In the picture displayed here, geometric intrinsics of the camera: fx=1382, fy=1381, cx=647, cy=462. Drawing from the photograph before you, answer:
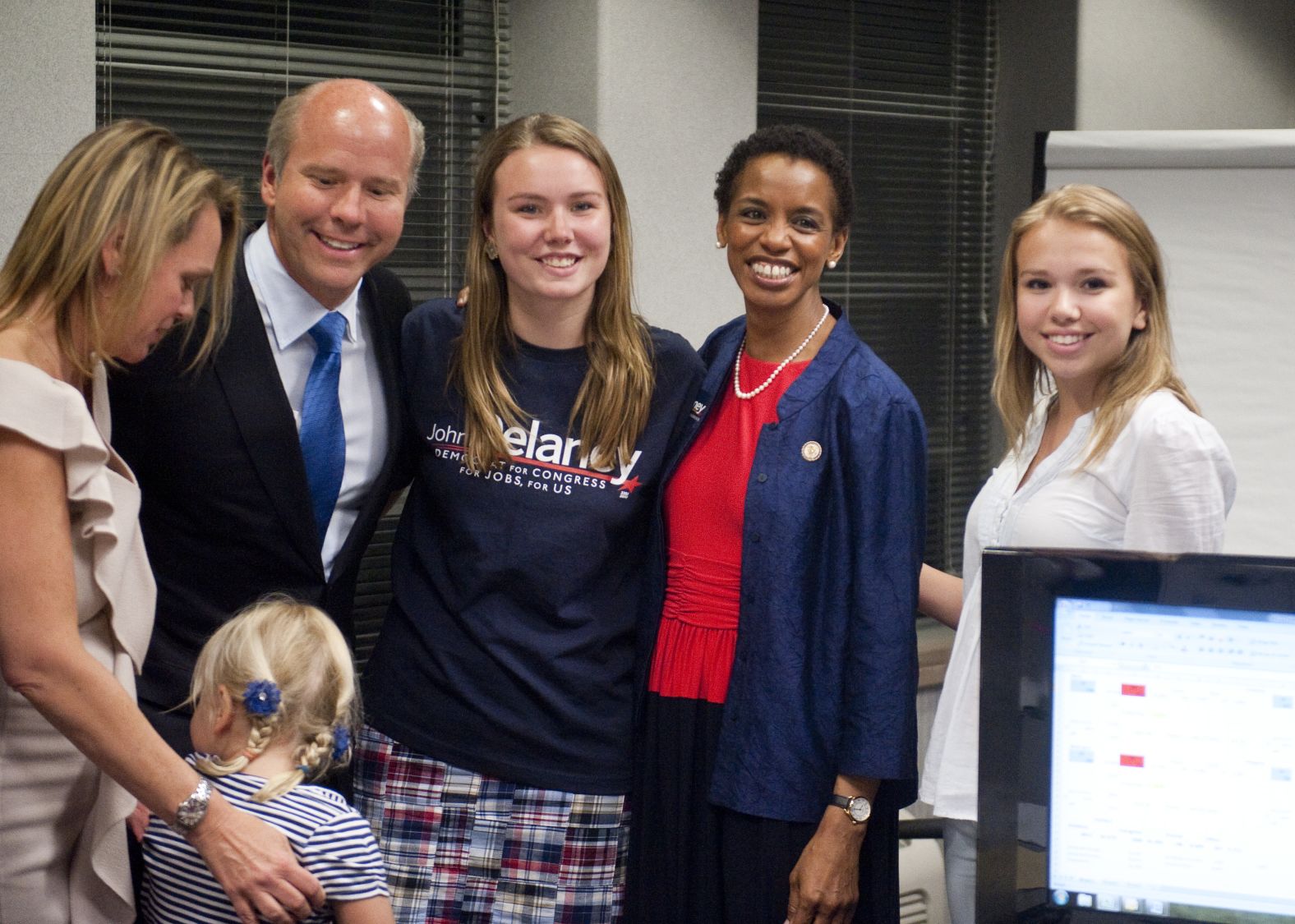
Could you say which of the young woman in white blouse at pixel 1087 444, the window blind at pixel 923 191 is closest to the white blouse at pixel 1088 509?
the young woman in white blouse at pixel 1087 444

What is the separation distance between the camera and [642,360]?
6.68 feet

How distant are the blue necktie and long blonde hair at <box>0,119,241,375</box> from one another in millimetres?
479

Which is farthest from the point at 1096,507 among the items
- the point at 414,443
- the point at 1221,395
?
the point at 1221,395

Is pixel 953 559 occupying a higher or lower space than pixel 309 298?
lower

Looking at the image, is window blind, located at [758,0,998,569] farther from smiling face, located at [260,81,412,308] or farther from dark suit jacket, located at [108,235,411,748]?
dark suit jacket, located at [108,235,411,748]

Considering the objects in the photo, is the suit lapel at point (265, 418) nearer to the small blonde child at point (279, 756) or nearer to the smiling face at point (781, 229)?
the small blonde child at point (279, 756)

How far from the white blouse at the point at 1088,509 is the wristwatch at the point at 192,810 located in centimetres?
92

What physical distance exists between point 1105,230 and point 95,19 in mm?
1889

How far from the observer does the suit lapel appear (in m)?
1.89

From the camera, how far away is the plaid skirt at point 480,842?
6.42 feet

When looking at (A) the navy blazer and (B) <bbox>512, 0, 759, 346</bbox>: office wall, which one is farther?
(B) <bbox>512, 0, 759, 346</bbox>: office wall

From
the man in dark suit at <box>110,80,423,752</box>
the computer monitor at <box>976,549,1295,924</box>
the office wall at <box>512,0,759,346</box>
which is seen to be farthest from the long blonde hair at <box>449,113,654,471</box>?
the office wall at <box>512,0,759,346</box>

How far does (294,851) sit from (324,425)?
65 centimetres

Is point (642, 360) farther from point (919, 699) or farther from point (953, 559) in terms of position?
point (953, 559)
